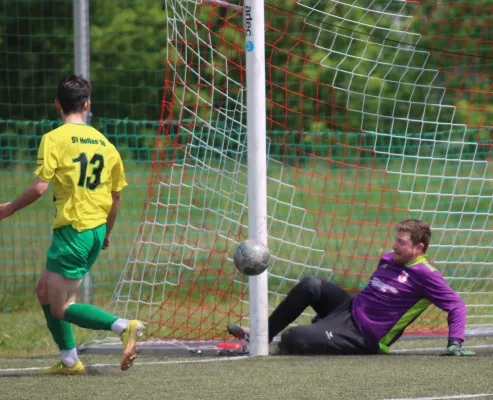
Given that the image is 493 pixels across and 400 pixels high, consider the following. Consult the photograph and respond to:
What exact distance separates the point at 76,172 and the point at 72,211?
0.21m

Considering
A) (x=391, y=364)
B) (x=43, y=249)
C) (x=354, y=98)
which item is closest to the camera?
(x=391, y=364)

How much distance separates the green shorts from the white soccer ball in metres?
0.94

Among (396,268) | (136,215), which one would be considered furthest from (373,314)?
(136,215)

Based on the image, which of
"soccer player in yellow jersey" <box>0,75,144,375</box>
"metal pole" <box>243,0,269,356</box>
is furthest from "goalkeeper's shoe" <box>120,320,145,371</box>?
"metal pole" <box>243,0,269,356</box>

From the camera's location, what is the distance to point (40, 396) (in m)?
4.79

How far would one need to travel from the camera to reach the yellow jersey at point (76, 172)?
5328mm

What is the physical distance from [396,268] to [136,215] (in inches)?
244

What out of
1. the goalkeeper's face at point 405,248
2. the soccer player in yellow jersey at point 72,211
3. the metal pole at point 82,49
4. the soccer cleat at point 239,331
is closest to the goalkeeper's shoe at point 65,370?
the soccer player in yellow jersey at point 72,211

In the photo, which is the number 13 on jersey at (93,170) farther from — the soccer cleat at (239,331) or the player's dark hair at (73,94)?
the soccer cleat at (239,331)

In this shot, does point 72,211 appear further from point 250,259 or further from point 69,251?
point 250,259

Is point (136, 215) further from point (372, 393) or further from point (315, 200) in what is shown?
point (372, 393)

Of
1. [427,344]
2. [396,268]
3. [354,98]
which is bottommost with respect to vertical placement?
[427,344]

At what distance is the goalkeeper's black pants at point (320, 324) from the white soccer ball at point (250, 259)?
2.09 ft

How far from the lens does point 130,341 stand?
519cm
